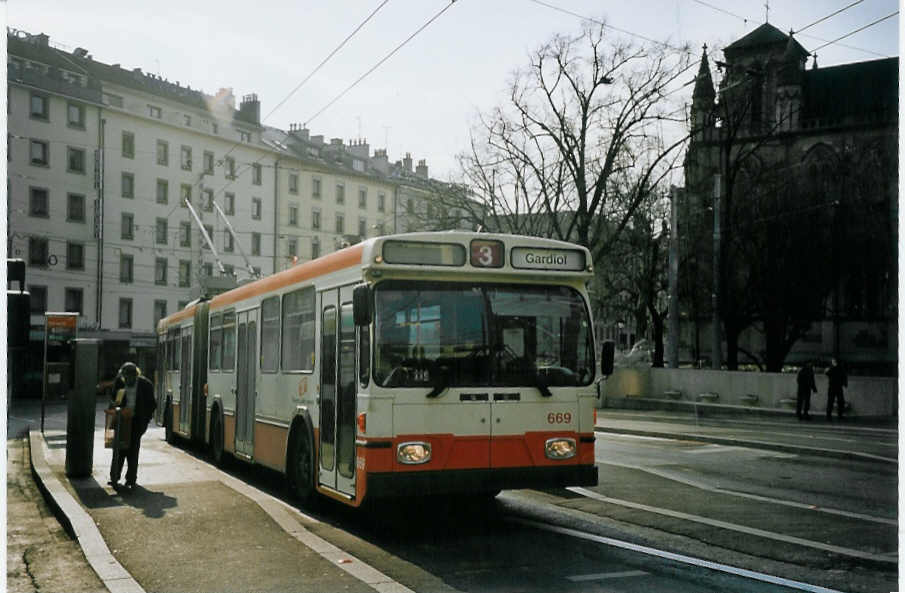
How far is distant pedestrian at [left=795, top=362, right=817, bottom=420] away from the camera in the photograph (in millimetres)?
28250

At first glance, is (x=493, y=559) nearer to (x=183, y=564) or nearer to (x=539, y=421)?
(x=539, y=421)

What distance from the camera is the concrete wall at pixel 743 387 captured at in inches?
1136

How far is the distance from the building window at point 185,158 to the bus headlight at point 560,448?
21.1 metres

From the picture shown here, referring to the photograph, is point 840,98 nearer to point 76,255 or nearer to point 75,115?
point 76,255

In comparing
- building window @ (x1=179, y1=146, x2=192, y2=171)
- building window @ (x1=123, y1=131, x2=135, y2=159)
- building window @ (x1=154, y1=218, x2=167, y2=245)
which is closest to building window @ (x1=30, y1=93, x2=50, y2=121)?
building window @ (x1=123, y1=131, x2=135, y2=159)

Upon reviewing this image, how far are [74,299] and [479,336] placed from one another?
62.8 ft

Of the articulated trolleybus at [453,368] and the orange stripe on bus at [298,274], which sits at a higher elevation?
the orange stripe on bus at [298,274]

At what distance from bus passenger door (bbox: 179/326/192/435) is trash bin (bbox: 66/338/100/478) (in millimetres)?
4611

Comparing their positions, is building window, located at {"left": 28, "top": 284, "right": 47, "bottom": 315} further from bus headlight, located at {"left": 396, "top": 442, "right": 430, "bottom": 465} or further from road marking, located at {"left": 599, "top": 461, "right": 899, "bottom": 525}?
bus headlight, located at {"left": 396, "top": 442, "right": 430, "bottom": 465}

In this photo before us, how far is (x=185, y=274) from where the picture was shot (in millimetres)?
38438

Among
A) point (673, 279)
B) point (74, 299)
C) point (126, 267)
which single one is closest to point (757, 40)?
point (673, 279)

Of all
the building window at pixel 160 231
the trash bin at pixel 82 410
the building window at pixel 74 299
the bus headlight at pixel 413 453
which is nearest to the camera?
the bus headlight at pixel 413 453

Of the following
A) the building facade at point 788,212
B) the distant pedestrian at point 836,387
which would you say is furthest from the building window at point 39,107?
the distant pedestrian at point 836,387

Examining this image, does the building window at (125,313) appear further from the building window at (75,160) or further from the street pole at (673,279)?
the street pole at (673,279)
